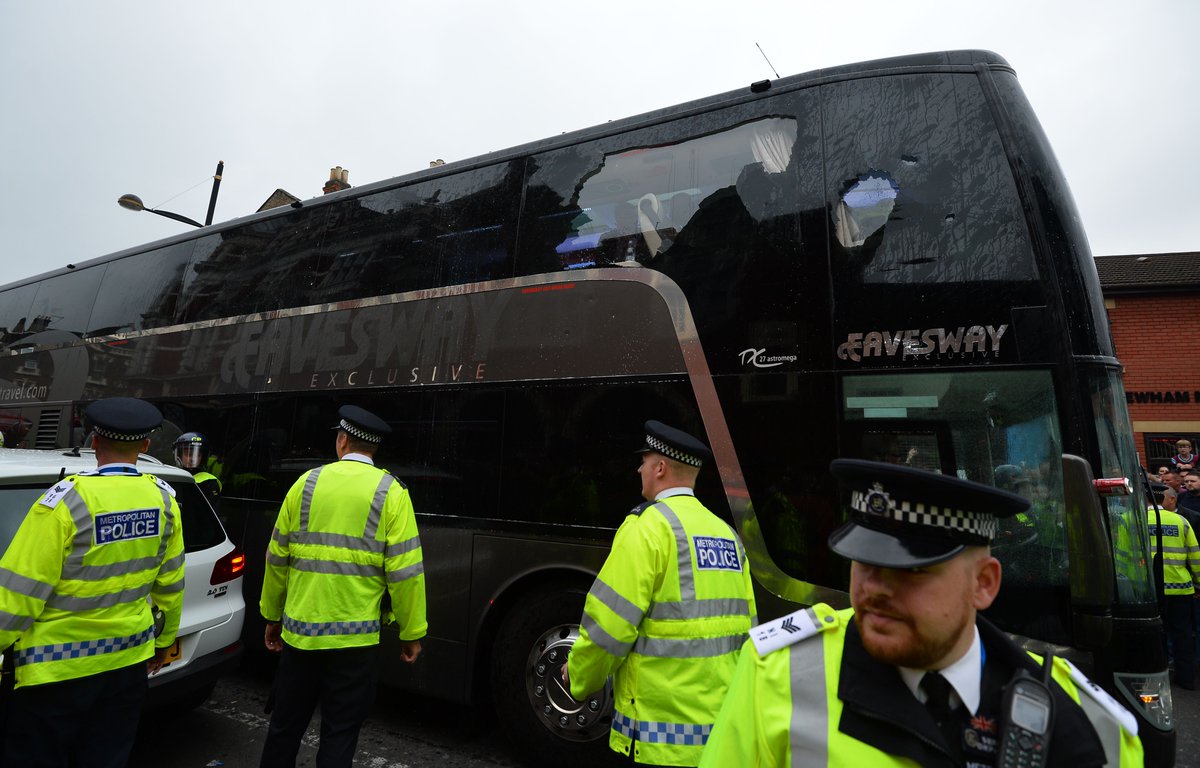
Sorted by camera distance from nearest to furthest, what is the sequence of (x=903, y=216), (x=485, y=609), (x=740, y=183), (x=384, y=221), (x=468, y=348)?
(x=903, y=216), (x=740, y=183), (x=485, y=609), (x=468, y=348), (x=384, y=221)

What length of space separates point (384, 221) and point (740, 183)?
3.19 meters

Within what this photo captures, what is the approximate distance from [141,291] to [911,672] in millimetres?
8892

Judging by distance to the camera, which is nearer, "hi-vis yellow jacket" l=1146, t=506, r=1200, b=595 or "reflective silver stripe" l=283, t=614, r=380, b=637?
"reflective silver stripe" l=283, t=614, r=380, b=637

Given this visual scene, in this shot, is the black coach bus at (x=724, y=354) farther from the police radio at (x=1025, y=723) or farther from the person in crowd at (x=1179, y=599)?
the person in crowd at (x=1179, y=599)

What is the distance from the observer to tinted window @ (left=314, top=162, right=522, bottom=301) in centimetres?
489

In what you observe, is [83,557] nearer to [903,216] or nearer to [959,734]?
[959,734]

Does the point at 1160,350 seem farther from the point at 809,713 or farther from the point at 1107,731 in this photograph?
the point at 809,713

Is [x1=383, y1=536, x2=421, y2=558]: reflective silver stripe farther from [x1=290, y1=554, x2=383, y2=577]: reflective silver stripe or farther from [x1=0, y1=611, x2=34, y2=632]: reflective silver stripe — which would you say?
[x1=0, y1=611, x2=34, y2=632]: reflective silver stripe

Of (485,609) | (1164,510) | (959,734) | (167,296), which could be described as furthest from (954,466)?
(167,296)

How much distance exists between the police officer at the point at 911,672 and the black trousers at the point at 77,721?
286 cm

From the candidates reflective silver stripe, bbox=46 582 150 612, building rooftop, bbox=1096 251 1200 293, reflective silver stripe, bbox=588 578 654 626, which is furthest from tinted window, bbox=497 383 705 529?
building rooftop, bbox=1096 251 1200 293

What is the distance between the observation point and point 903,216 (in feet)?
11.3

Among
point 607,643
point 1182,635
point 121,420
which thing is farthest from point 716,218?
point 1182,635

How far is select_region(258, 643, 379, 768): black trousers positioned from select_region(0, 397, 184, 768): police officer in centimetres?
59
